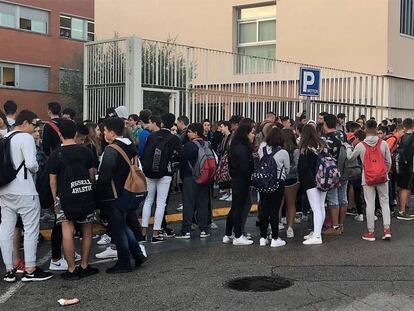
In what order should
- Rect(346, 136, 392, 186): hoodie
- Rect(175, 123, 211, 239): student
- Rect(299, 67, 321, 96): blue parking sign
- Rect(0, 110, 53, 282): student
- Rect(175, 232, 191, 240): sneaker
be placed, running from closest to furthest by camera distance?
Rect(0, 110, 53, 282): student → Rect(175, 123, 211, 239): student → Rect(346, 136, 392, 186): hoodie → Rect(175, 232, 191, 240): sneaker → Rect(299, 67, 321, 96): blue parking sign

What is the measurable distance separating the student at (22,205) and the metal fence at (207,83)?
21.7ft

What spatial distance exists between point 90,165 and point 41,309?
171 centimetres

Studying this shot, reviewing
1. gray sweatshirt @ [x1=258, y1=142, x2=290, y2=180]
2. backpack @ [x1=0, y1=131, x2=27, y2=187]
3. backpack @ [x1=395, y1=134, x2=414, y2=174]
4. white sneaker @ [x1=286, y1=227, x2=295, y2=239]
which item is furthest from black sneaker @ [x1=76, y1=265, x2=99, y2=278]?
backpack @ [x1=395, y1=134, x2=414, y2=174]

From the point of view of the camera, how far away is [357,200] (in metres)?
10.5

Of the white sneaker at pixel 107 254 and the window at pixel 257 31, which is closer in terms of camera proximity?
the white sneaker at pixel 107 254

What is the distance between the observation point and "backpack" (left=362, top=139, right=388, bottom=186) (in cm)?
826

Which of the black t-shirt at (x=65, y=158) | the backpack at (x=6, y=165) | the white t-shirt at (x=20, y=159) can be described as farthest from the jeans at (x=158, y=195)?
the backpack at (x=6, y=165)

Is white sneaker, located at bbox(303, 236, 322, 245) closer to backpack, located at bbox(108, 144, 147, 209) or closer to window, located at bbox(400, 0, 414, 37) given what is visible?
backpack, located at bbox(108, 144, 147, 209)

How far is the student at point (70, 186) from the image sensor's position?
623 cm

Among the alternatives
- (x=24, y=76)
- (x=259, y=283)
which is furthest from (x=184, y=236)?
(x=24, y=76)

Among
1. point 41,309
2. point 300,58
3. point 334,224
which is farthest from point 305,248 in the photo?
point 300,58

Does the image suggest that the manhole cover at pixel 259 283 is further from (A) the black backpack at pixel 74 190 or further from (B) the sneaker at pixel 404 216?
(B) the sneaker at pixel 404 216

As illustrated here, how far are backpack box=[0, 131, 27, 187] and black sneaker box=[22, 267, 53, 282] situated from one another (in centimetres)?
104

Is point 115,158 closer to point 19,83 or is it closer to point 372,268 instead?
point 372,268
